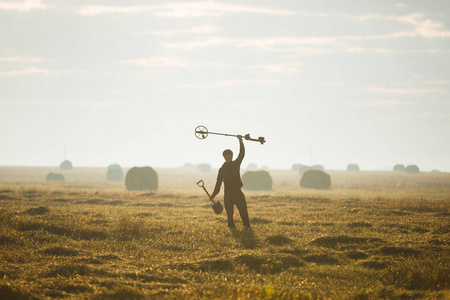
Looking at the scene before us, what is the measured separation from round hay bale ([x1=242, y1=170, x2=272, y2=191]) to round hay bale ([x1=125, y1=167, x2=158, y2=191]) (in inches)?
374

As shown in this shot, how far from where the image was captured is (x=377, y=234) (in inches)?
544

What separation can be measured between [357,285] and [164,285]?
3.65m

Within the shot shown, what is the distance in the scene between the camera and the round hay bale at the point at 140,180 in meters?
43.2

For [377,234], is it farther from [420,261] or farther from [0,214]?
[0,214]

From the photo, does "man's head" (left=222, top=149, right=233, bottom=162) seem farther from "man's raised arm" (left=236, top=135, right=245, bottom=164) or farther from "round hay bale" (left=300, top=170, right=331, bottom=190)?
"round hay bale" (left=300, top=170, right=331, bottom=190)

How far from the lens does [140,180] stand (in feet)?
142

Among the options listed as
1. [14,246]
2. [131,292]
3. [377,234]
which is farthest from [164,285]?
[377,234]

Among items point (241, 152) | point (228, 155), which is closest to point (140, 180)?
point (228, 155)

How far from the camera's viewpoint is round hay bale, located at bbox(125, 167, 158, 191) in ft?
142

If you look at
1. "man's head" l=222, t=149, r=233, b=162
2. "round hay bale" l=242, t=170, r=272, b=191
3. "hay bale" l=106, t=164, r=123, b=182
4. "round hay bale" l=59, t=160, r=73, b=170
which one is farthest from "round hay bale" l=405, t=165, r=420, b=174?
"man's head" l=222, t=149, r=233, b=162

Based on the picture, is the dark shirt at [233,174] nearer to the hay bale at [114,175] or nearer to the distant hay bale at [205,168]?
the hay bale at [114,175]

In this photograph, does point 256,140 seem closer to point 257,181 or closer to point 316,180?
point 257,181

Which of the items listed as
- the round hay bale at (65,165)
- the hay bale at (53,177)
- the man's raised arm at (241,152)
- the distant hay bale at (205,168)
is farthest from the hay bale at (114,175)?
the man's raised arm at (241,152)

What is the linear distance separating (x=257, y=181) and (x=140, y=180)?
11.8m
